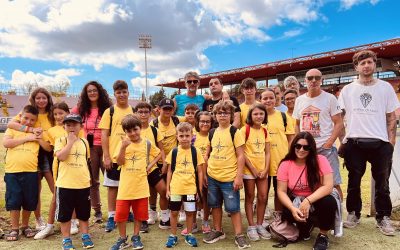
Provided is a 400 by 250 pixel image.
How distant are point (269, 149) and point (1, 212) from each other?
4419mm

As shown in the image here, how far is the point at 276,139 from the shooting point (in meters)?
4.29

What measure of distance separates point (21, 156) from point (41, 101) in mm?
757

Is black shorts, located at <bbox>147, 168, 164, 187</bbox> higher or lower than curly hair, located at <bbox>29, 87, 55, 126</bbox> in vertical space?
lower

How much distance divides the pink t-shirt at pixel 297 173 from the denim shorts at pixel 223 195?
57 centimetres

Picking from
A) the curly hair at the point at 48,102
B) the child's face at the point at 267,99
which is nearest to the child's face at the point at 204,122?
the child's face at the point at 267,99

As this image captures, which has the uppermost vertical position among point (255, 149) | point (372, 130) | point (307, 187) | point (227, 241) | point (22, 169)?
point (372, 130)

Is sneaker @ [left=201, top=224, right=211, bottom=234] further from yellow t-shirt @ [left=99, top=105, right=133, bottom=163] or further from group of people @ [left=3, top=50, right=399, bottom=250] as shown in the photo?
yellow t-shirt @ [left=99, top=105, right=133, bottom=163]

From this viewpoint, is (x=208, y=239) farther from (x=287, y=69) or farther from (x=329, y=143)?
(x=287, y=69)

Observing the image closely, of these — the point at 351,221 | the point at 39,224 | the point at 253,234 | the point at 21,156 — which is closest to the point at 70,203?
the point at 21,156

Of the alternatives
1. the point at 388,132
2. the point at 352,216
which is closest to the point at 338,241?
the point at 352,216

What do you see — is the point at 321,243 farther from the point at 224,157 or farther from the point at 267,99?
the point at 267,99

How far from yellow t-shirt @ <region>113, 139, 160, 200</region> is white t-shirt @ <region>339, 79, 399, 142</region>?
2.62 metres

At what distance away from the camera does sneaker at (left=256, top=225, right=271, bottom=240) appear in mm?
4012

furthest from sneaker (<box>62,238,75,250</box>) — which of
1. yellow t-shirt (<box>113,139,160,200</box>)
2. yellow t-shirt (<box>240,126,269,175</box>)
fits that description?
yellow t-shirt (<box>240,126,269,175</box>)
